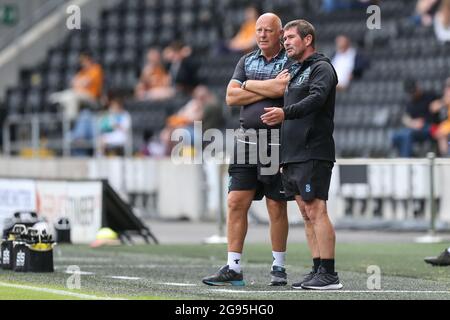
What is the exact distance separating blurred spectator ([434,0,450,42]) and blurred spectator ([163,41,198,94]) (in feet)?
17.1

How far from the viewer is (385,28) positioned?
2481 centimetres

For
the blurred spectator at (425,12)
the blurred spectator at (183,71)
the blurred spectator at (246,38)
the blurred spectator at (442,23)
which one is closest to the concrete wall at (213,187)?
the blurred spectator at (183,71)

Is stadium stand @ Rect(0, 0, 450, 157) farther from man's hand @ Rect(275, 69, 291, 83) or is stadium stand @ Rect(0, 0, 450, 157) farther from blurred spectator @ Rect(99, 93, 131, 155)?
man's hand @ Rect(275, 69, 291, 83)

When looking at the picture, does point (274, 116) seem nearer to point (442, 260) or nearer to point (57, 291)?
point (57, 291)

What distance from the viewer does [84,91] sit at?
93.3 feet

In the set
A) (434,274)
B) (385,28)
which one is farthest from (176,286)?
(385,28)

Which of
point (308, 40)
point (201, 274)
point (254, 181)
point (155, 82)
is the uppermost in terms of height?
point (155, 82)

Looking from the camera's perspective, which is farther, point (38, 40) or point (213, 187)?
point (38, 40)

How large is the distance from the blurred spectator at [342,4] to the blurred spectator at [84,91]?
16.5 ft

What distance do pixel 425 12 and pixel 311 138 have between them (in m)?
13.1

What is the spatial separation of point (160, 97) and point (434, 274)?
14.8 meters

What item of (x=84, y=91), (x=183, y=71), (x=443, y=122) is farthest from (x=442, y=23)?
(x=84, y=91)

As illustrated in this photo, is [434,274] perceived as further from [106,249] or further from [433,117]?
[433,117]

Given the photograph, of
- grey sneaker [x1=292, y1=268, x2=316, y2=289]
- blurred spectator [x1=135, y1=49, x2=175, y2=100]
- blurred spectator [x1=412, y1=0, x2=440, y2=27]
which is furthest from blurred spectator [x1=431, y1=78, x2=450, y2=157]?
grey sneaker [x1=292, y1=268, x2=316, y2=289]
